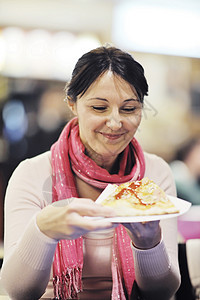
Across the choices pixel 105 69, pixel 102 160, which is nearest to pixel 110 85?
pixel 105 69

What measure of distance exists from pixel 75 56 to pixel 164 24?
1.87 feet

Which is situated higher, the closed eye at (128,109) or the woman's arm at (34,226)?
the closed eye at (128,109)

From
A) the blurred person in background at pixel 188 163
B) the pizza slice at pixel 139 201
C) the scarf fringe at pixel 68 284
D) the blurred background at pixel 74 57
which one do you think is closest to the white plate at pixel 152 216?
the pizza slice at pixel 139 201

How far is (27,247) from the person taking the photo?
90 centimetres

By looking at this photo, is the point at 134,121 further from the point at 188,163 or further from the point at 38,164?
the point at 188,163

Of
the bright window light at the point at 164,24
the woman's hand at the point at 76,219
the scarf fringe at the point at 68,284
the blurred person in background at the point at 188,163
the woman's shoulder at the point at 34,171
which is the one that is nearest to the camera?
the woman's hand at the point at 76,219

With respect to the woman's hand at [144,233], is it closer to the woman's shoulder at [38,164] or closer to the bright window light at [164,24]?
the woman's shoulder at [38,164]

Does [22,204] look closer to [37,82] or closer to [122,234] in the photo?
[122,234]

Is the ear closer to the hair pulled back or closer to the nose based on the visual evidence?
the hair pulled back

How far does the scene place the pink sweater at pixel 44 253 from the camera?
91 cm

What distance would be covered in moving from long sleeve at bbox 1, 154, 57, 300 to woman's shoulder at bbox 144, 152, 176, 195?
0.29m

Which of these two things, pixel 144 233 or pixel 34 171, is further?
pixel 34 171

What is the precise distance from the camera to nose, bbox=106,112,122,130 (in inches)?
37.8

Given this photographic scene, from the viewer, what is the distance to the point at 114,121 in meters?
0.96
